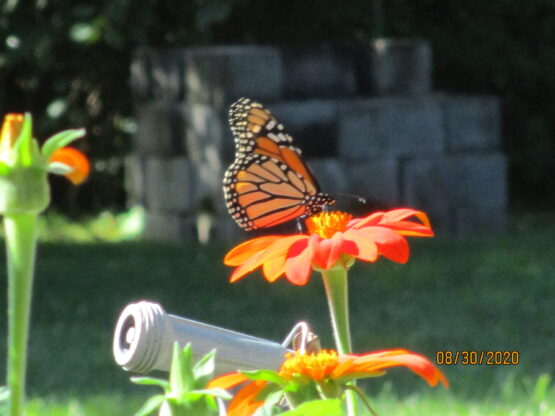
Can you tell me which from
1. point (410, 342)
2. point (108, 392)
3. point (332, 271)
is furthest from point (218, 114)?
point (332, 271)

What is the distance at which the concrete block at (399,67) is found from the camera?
647cm

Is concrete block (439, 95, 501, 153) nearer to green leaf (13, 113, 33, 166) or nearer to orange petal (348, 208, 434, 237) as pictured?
orange petal (348, 208, 434, 237)

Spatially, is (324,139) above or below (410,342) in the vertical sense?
above

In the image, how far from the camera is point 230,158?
19.4ft

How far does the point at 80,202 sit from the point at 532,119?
2982 millimetres

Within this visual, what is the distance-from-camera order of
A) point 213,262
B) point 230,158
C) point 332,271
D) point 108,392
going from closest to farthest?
point 332,271 → point 108,392 → point 213,262 → point 230,158

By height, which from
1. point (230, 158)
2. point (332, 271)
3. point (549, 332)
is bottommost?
point (549, 332)

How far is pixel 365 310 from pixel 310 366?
12.8 feet

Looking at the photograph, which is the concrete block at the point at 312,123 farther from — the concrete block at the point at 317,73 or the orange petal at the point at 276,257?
the orange petal at the point at 276,257

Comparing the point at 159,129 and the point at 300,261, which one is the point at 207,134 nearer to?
the point at 159,129

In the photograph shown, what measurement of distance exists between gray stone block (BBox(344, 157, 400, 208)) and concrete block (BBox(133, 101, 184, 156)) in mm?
973

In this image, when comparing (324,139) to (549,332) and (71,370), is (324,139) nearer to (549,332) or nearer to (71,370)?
(549,332)

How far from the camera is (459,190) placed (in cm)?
631
